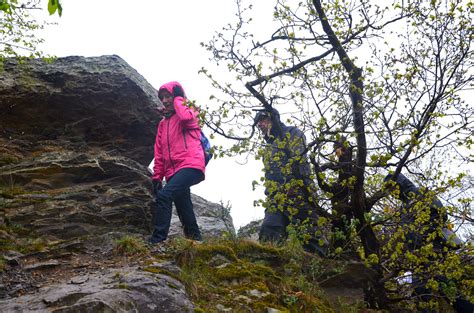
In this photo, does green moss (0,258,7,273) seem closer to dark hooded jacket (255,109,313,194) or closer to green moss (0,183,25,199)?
green moss (0,183,25,199)

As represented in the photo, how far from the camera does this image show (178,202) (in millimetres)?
7906

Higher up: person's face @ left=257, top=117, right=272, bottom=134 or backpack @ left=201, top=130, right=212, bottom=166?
person's face @ left=257, top=117, right=272, bottom=134

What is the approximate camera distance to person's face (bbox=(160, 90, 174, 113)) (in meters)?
8.25

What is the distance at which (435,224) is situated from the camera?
6.52 meters

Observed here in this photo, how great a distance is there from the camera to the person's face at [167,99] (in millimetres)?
8250

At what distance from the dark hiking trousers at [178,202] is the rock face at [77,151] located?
0.52m

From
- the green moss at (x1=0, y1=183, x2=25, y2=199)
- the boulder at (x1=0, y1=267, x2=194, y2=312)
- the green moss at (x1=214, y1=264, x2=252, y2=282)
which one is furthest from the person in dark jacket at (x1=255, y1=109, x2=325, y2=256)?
the green moss at (x1=0, y1=183, x2=25, y2=199)

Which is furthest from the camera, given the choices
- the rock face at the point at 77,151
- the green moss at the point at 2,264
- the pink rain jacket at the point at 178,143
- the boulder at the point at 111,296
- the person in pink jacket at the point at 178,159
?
the rock face at the point at 77,151

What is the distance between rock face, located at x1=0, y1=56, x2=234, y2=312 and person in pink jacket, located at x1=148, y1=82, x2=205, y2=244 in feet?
1.97

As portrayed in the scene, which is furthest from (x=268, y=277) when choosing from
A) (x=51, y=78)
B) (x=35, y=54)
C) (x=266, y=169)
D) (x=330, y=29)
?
(x=35, y=54)

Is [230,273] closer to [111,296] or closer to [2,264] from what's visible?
[111,296]

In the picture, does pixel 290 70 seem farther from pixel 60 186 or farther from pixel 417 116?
pixel 60 186

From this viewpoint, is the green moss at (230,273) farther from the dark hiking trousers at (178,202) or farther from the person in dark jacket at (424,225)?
the person in dark jacket at (424,225)

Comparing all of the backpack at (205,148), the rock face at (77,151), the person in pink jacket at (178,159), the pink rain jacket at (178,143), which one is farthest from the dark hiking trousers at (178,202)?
the rock face at (77,151)
